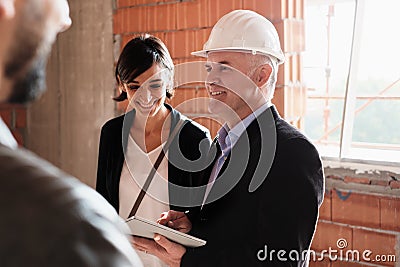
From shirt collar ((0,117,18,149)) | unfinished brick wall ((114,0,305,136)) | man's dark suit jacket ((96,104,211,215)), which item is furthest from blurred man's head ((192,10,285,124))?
shirt collar ((0,117,18,149))

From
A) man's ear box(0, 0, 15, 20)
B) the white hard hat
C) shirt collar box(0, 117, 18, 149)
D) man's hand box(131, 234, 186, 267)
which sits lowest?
man's hand box(131, 234, 186, 267)

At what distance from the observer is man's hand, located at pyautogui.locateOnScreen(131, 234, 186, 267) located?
1572 millimetres

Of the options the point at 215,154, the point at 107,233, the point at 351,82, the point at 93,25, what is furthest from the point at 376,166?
the point at 107,233

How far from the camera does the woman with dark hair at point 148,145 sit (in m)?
1.97

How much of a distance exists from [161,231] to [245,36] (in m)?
0.65

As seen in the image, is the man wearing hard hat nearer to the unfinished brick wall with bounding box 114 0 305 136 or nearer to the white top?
the white top

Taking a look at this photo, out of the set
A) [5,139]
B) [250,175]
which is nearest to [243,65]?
[250,175]

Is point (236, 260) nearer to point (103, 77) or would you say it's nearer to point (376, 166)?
point (376, 166)

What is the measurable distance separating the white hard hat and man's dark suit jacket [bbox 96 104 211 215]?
39 cm

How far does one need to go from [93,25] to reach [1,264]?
3.47 m

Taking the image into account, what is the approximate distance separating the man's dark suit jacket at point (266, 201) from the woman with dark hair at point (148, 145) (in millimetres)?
390

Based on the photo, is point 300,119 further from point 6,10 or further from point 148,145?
point 6,10

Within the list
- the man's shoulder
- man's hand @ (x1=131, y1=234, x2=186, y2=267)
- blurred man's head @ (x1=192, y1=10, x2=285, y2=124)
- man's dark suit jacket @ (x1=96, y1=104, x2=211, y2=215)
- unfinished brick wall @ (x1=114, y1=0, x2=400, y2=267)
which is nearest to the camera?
the man's shoulder

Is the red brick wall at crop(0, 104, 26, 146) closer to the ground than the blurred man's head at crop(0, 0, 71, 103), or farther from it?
closer to the ground
